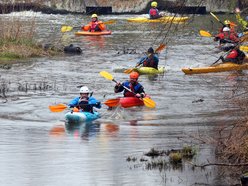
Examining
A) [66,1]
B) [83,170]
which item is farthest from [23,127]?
[66,1]

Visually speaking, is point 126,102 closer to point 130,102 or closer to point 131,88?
point 130,102

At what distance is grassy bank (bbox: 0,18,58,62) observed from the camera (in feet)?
89.5

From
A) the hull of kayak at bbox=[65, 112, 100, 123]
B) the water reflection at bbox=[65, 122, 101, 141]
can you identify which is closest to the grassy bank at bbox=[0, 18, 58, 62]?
the hull of kayak at bbox=[65, 112, 100, 123]

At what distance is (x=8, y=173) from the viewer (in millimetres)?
11797

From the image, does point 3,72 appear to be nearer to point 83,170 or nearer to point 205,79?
point 205,79

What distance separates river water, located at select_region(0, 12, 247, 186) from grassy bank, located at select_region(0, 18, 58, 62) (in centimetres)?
51

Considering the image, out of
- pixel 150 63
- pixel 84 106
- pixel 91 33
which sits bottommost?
pixel 91 33

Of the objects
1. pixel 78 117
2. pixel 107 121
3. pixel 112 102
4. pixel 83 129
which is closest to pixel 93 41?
pixel 112 102

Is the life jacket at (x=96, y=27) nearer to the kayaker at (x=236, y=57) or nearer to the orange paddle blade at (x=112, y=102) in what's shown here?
the kayaker at (x=236, y=57)

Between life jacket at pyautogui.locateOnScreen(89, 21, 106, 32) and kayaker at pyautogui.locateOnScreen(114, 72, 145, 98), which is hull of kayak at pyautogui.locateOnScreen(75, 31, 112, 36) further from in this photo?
kayaker at pyautogui.locateOnScreen(114, 72, 145, 98)

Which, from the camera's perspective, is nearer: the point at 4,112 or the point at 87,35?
the point at 4,112

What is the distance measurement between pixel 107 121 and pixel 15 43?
10905 mm

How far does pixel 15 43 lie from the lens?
27.5 meters

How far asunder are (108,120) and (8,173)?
5930 millimetres
